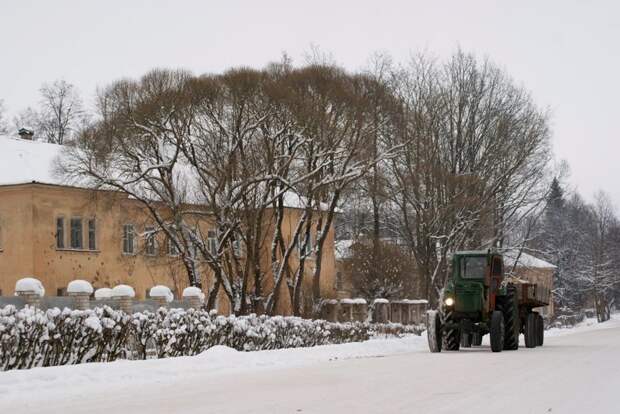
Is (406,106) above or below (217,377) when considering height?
above

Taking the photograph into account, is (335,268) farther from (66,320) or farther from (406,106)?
(66,320)

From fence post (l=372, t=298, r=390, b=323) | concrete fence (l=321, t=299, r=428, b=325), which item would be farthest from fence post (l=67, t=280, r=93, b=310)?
fence post (l=372, t=298, r=390, b=323)

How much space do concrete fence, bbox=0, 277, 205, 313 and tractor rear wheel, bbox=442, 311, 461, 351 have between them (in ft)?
27.5

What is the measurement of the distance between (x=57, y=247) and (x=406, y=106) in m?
17.5

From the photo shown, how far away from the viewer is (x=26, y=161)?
48.7 meters

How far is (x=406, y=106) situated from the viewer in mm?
49781

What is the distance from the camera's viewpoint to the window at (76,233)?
49.0 m

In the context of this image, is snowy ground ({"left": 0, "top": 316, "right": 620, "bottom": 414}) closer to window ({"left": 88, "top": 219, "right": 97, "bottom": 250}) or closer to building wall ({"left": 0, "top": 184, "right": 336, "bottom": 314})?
building wall ({"left": 0, "top": 184, "right": 336, "bottom": 314})

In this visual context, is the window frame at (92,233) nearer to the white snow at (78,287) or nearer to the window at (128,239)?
the window at (128,239)

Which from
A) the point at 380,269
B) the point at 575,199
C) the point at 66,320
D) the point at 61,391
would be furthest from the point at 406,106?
the point at 575,199

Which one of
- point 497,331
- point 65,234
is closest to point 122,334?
point 497,331

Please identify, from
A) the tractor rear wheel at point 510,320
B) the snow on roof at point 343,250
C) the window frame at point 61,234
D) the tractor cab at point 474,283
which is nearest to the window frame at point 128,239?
the window frame at point 61,234

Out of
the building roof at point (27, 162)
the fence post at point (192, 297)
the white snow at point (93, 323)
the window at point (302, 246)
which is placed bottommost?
the white snow at point (93, 323)

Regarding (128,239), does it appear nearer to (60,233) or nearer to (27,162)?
(60,233)
